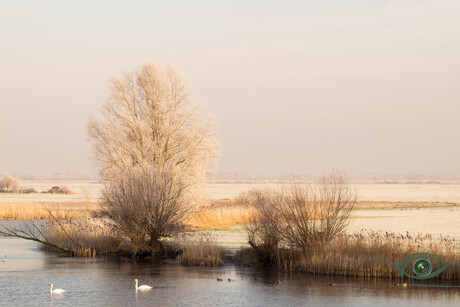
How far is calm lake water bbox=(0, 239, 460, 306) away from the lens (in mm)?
17656

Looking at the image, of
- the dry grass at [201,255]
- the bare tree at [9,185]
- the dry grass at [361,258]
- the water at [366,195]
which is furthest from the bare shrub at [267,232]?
the bare tree at [9,185]

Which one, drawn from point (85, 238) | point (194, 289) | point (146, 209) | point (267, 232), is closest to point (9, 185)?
point (85, 238)

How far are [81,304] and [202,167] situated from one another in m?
27.3

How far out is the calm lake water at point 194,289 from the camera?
17656mm

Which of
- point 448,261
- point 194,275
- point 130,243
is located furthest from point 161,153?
point 448,261

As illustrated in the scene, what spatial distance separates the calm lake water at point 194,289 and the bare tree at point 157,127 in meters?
19.0

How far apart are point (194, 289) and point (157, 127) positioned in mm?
25432

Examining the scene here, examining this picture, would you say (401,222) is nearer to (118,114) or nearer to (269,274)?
(118,114)

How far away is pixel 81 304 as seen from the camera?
683 inches

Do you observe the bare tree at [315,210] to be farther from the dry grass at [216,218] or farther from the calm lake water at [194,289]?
the dry grass at [216,218]

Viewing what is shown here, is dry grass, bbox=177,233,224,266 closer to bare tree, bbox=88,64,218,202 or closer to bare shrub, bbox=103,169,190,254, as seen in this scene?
bare shrub, bbox=103,169,190,254

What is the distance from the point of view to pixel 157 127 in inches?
1736

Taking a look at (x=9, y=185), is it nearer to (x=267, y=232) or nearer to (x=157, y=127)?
(x=157, y=127)

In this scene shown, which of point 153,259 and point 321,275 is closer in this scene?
point 321,275
